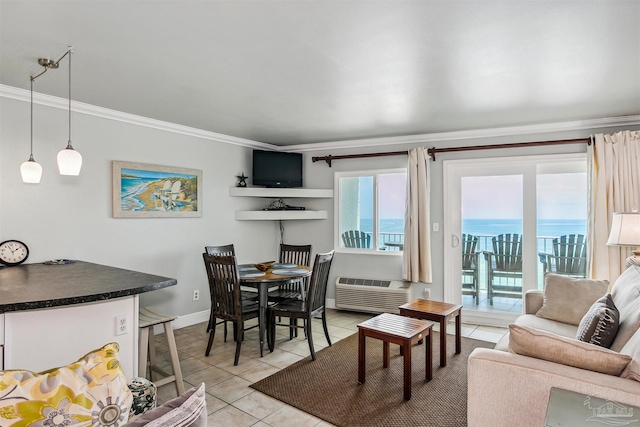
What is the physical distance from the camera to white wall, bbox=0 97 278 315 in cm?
316

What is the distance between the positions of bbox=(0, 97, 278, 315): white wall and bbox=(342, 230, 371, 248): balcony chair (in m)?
1.40

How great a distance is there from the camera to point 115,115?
3.75 meters

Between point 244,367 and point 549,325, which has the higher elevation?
point 549,325

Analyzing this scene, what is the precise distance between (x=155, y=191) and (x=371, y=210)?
2786mm

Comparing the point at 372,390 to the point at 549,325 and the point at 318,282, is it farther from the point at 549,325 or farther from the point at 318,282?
the point at 549,325

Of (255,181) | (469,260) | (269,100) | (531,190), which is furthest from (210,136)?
(531,190)

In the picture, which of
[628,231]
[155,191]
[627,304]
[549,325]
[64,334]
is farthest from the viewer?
[155,191]

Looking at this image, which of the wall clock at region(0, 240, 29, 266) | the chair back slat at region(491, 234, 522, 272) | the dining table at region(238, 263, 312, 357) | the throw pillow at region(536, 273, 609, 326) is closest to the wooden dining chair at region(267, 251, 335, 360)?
the dining table at region(238, 263, 312, 357)

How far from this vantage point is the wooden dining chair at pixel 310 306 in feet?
11.4

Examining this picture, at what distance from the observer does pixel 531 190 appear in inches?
172

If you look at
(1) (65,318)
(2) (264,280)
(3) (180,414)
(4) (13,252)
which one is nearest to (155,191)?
(4) (13,252)

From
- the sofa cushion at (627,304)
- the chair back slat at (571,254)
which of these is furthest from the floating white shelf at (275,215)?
the sofa cushion at (627,304)

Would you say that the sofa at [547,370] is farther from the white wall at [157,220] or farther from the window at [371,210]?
the window at [371,210]

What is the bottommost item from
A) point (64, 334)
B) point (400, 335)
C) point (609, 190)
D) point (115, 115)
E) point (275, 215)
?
point (400, 335)
